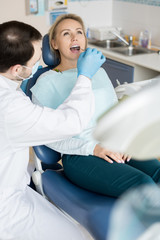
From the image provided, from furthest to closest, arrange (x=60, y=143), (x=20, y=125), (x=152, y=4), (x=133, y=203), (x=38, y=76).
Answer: (x=152, y=4) < (x=38, y=76) < (x=60, y=143) < (x=20, y=125) < (x=133, y=203)

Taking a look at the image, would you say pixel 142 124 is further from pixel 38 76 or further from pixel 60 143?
pixel 38 76

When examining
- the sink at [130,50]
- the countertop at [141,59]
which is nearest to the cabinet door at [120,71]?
the countertop at [141,59]

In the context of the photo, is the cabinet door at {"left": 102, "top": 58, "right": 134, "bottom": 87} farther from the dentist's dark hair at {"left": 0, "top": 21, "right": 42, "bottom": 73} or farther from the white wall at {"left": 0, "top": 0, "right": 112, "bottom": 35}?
the dentist's dark hair at {"left": 0, "top": 21, "right": 42, "bottom": 73}

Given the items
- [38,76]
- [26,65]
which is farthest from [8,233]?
[38,76]

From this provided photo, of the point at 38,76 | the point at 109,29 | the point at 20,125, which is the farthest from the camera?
the point at 109,29

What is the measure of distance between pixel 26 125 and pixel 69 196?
49 centimetres

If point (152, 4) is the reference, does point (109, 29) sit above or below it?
below

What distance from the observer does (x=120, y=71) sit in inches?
135

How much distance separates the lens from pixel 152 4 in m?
3.62

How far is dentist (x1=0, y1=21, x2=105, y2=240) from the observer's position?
122 centimetres

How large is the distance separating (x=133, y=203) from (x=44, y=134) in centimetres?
70

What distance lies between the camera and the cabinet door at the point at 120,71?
3.31 metres

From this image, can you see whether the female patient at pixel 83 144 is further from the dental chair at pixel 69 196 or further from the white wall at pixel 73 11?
the white wall at pixel 73 11

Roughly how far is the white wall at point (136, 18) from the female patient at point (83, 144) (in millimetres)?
1848
